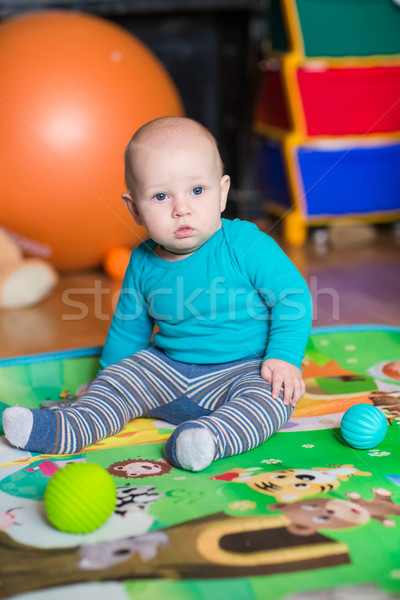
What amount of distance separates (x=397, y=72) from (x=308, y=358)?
1.15 m

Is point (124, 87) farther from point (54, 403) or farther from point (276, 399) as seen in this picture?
point (276, 399)

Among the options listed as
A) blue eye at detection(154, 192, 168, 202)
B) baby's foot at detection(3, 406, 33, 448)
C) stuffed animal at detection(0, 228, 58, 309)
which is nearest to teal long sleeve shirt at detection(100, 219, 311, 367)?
blue eye at detection(154, 192, 168, 202)

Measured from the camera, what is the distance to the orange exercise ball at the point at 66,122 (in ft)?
5.26

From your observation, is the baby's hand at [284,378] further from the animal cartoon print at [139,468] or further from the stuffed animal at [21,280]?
the stuffed animal at [21,280]

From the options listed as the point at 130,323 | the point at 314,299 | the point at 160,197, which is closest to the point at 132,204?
the point at 160,197

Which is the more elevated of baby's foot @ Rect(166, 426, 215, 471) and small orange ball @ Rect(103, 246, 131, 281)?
small orange ball @ Rect(103, 246, 131, 281)

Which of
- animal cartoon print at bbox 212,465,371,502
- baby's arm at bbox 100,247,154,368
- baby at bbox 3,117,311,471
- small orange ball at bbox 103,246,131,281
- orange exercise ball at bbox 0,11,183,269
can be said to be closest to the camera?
animal cartoon print at bbox 212,465,371,502

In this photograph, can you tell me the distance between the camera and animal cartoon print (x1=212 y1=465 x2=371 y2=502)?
0.77 meters

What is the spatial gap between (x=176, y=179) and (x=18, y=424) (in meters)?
0.35

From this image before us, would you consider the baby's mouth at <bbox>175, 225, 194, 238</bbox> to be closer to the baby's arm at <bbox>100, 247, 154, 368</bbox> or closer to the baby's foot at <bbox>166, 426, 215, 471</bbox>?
the baby's arm at <bbox>100, 247, 154, 368</bbox>

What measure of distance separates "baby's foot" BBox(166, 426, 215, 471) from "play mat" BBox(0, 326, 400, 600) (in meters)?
0.02

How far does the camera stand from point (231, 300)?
98 centimetres

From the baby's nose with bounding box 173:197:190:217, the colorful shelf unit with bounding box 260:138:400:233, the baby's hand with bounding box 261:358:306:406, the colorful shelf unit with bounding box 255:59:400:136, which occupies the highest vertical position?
the colorful shelf unit with bounding box 255:59:400:136

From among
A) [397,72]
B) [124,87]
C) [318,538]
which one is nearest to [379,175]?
[397,72]
